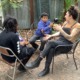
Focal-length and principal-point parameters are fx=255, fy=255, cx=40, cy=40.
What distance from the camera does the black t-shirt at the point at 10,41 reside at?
4.72m

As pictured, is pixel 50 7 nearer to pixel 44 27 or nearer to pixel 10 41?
pixel 44 27

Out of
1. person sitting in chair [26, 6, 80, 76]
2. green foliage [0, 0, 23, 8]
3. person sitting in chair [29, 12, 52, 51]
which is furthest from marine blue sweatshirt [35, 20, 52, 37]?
green foliage [0, 0, 23, 8]

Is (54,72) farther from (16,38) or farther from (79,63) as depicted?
(16,38)

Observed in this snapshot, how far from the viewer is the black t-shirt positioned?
4.72 m

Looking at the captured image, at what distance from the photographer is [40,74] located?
203 inches

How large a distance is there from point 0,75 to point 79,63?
177 centimetres

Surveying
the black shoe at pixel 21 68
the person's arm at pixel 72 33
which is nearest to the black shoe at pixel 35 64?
the black shoe at pixel 21 68

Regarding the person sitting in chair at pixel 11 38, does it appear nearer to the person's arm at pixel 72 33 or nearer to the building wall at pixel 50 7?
the person's arm at pixel 72 33

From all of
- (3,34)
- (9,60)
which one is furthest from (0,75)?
(3,34)

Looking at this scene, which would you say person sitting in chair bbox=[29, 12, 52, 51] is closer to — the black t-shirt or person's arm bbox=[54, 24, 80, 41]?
person's arm bbox=[54, 24, 80, 41]

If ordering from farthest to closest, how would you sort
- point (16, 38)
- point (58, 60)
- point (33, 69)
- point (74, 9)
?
1. point (58, 60)
2. point (33, 69)
3. point (74, 9)
4. point (16, 38)

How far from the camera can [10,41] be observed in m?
4.76

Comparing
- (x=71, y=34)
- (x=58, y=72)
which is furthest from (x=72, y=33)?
(x=58, y=72)

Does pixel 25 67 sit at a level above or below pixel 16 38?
below
